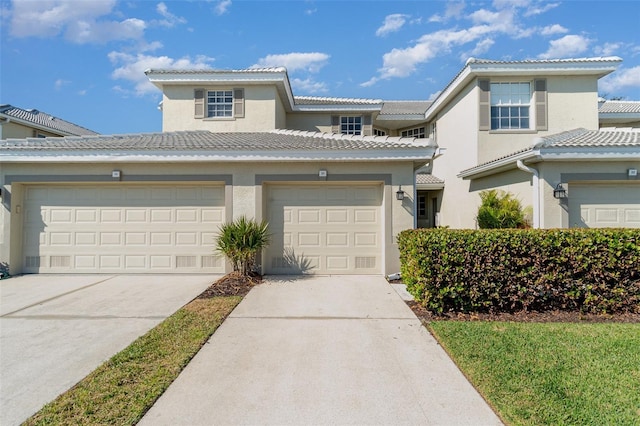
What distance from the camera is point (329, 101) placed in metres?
15.0

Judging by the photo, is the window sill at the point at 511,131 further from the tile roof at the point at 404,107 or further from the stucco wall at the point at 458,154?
the tile roof at the point at 404,107

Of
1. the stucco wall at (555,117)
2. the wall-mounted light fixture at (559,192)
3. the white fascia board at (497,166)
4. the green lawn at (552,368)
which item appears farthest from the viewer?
the stucco wall at (555,117)

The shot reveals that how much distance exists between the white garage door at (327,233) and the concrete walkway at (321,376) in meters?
2.86

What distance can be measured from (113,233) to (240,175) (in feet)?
13.0

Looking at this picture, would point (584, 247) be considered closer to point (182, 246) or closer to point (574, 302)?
point (574, 302)

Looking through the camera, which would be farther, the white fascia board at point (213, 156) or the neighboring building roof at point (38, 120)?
the neighboring building roof at point (38, 120)

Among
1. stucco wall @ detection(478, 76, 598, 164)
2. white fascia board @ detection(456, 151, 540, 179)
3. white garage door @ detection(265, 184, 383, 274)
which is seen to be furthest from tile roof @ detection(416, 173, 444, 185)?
white garage door @ detection(265, 184, 383, 274)

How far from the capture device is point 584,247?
17.6 ft

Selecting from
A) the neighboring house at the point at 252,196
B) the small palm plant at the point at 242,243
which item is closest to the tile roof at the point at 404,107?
the neighboring house at the point at 252,196

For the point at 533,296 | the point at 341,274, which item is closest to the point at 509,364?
the point at 533,296

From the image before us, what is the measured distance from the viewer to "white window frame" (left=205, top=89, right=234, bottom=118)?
489 inches

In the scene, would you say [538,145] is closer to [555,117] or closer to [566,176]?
[566,176]

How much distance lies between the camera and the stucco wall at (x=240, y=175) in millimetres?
8180

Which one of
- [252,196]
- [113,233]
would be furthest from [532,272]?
[113,233]
